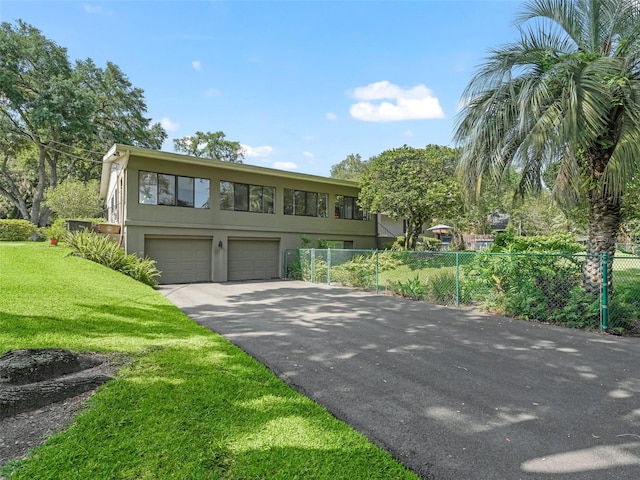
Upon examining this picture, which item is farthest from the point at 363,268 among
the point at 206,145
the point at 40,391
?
the point at 206,145

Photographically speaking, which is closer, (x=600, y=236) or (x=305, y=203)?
(x=600, y=236)

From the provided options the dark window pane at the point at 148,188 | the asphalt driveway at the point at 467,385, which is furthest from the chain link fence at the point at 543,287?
the dark window pane at the point at 148,188

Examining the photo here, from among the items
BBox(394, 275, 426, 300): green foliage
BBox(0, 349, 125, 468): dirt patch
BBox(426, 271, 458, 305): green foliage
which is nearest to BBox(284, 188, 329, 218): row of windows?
BBox(394, 275, 426, 300): green foliage

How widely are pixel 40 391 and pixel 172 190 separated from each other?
459 inches

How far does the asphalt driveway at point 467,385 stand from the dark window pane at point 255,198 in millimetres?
8509

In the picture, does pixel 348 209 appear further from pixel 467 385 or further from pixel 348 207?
pixel 467 385

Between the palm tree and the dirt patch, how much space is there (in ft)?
22.1

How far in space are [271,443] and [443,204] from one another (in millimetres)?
13593

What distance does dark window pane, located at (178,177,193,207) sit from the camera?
13828mm

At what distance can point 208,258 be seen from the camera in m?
14.5

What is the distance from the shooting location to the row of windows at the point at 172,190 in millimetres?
13102

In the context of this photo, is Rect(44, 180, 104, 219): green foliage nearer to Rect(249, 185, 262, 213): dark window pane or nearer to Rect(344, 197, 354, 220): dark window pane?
Rect(249, 185, 262, 213): dark window pane

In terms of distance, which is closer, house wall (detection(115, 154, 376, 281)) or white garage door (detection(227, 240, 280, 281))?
house wall (detection(115, 154, 376, 281))

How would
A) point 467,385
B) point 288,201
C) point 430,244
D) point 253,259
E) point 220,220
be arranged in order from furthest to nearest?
point 430,244 < point 288,201 < point 253,259 < point 220,220 < point 467,385
